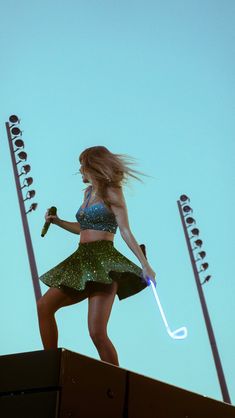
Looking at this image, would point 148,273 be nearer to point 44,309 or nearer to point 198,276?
point 44,309

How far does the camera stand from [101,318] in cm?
498

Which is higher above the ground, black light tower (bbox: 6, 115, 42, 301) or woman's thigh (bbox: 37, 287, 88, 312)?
black light tower (bbox: 6, 115, 42, 301)

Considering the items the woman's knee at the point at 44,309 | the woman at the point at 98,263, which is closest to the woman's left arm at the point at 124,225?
the woman at the point at 98,263

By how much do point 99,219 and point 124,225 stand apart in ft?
0.67

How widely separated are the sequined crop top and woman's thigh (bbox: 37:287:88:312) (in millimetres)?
566

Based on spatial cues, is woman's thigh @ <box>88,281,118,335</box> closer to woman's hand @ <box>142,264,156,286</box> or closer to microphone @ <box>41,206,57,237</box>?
woman's hand @ <box>142,264,156,286</box>

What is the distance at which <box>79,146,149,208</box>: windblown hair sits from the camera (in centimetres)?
552

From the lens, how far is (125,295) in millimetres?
5340

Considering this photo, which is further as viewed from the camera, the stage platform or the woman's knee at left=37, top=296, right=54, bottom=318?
the woman's knee at left=37, top=296, right=54, bottom=318

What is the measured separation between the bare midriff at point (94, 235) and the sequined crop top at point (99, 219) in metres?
0.02

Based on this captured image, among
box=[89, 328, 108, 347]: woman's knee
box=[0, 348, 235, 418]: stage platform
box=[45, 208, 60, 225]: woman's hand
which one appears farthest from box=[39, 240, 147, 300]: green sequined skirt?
box=[0, 348, 235, 418]: stage platform

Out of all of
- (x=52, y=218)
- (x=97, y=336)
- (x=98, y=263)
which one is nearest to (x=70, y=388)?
(x=97, y=336)

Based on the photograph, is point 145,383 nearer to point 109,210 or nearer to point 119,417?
point 119,417

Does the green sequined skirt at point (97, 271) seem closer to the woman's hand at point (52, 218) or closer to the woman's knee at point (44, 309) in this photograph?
the woman's knee at point (44, 309)
